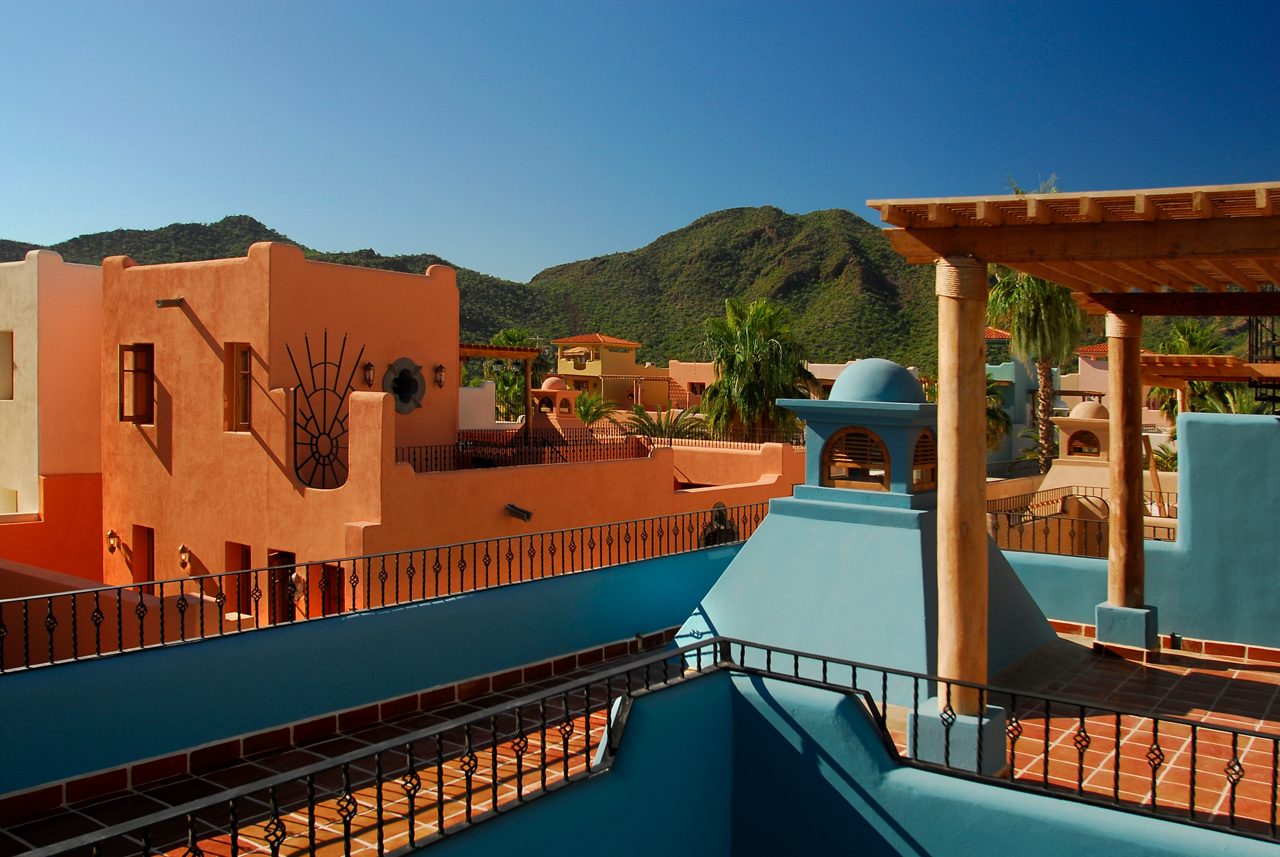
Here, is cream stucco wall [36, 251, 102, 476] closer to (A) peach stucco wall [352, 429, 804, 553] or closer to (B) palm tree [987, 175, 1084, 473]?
(A) peach stucco wall [352, 429, 804, 553]

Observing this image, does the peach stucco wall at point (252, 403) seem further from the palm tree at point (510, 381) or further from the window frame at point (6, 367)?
the palm tree at point (510, 381)

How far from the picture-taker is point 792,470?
22344 mm

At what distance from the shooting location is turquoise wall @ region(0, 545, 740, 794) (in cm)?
745

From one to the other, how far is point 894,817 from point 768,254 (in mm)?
71273

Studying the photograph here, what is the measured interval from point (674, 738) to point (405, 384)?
43.8 feet

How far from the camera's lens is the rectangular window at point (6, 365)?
20328 millimetres

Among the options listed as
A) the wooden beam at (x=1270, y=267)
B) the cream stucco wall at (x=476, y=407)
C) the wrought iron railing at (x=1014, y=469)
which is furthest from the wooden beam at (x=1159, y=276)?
the cream stucco wall at (x=476, y=407)

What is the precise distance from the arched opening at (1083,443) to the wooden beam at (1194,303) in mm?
15942

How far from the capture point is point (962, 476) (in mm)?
7387

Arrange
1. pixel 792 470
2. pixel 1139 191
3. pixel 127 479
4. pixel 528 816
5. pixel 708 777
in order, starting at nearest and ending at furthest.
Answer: pixel 528 816 → pixel 1139 191 → pixel 708 777 → pixel 127 479 → pixel 792 470

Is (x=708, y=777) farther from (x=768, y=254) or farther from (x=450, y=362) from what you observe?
(x=768, y=254)

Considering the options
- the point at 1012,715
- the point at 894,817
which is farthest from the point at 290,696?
the point at 1012,715

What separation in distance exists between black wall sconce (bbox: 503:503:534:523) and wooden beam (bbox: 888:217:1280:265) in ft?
35.4

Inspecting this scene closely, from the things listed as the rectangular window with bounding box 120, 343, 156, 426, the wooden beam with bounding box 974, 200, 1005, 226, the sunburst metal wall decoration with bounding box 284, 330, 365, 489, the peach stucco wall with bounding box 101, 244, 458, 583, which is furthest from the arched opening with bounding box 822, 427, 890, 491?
the rectangular window with bounding box 120, 343, 156, 426
